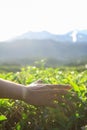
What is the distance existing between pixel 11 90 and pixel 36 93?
19 cm

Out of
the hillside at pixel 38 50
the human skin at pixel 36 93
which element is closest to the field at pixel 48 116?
the human skin at pixel 36 93

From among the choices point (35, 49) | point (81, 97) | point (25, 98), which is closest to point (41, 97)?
point (25, 98)

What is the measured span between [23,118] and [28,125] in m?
0.08

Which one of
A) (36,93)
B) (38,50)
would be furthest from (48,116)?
(38,50)

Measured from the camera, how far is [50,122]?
267 centimetres

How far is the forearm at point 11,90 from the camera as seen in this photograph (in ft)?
8.96

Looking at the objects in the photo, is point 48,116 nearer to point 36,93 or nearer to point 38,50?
point 36,93

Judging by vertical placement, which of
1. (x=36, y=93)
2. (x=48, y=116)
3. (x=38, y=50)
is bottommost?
(x=38, y=50)

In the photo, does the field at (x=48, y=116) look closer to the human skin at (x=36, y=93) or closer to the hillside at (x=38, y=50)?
the human skin at (x=36, y=93)

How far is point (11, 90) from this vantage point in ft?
9.02

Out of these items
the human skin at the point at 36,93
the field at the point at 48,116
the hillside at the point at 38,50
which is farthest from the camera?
the hillside at the point at 38,50

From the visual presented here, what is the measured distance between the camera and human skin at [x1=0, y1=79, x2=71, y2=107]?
8.79 feet

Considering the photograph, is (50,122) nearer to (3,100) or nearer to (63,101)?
(63,101)

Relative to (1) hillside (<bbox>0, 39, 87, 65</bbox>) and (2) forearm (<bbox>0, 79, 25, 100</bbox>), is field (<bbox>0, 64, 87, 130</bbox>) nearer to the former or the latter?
(2) forearm (<bbox>0, 79, 25, 100</bbox>)
